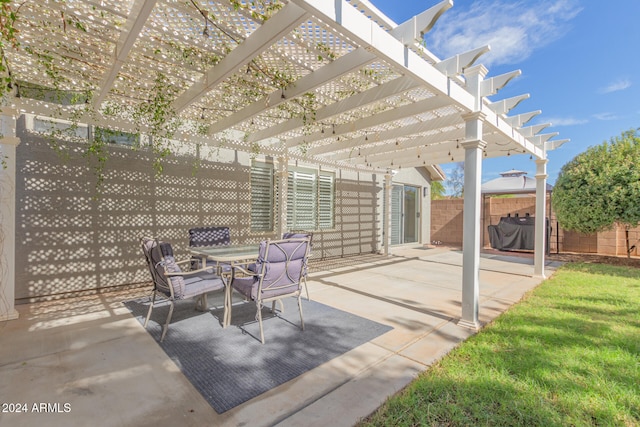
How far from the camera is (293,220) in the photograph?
7883mm

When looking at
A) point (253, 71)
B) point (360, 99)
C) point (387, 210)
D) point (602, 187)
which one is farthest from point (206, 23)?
point (602, 187)

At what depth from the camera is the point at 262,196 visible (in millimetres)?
7059

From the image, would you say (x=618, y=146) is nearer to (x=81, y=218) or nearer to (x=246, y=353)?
(x=246, y=353)

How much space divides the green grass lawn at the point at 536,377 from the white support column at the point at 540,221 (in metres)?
2.23

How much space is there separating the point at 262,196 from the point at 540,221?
6194 mm

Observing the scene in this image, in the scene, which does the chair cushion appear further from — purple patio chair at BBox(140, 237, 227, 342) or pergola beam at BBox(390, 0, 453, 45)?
pergola beam at BBox(390, 0, 453, 45)

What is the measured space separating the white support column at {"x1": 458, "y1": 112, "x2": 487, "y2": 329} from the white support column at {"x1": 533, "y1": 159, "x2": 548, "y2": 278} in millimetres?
3826

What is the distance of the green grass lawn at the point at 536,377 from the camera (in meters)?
1.97

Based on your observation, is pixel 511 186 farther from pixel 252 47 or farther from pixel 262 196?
pixel 252 47

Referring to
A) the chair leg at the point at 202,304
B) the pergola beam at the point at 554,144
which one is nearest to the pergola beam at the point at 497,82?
the pergola beam at the point at 554,144

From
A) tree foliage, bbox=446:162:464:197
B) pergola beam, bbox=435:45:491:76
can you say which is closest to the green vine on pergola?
pergola beam, bbox=435:45:491:76

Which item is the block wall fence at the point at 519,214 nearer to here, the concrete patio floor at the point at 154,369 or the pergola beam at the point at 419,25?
the concrete patio floor at the point at 154,369

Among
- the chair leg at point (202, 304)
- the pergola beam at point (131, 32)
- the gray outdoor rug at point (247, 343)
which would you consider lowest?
the gray outdoor rug at point (247, 343)

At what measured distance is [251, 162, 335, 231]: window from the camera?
22.9 ft
